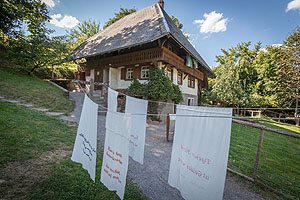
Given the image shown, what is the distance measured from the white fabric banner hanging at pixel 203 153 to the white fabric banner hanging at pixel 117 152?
0.94 metres

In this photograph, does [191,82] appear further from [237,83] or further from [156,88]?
[237,83]

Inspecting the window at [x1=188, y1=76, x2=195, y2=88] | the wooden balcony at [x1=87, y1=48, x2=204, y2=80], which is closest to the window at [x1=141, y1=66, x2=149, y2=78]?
the wooden balcony at [x1=87, y1=48, x2=204, y2=80]

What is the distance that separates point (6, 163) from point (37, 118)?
10.9 feet

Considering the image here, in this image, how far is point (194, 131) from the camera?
204 cm

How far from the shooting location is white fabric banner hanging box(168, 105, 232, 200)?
1.77 metres

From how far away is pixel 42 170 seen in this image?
→ 2.59 meters

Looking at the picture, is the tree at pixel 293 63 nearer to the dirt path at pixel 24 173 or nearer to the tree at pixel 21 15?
the dirt path at pixel 24 173

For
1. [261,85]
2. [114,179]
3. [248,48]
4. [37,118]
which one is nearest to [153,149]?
[114,179]

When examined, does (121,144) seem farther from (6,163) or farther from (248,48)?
(248,48)

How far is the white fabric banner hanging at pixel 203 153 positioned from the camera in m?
1.77

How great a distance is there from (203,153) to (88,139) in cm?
188

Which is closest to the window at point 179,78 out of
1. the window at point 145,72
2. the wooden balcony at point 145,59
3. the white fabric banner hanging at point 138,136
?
the wooden balcony at point 145,59

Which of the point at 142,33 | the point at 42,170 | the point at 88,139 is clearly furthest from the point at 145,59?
the point at 42,170

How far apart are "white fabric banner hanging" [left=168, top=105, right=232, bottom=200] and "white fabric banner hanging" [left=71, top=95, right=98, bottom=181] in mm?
1418
